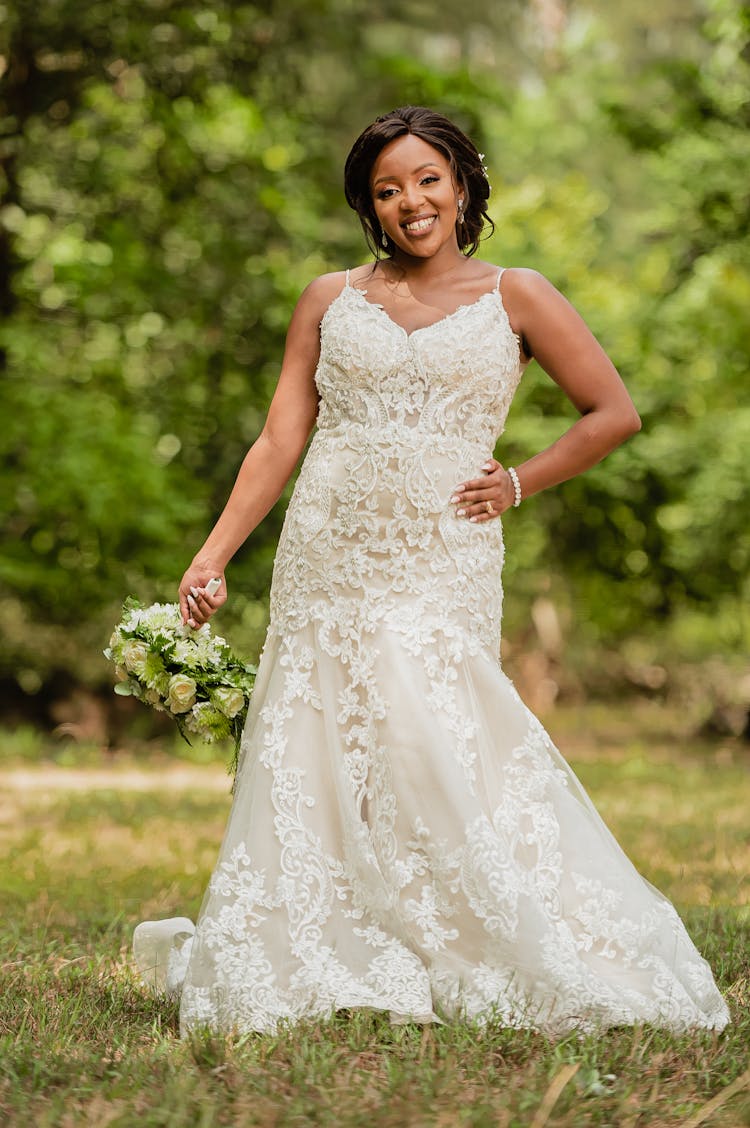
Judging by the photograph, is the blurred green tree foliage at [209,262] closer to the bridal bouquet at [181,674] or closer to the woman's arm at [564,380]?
the bridal bouquet at [181,674]

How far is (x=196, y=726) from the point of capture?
427 cm

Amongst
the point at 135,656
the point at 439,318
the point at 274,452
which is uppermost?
the point at 439,318

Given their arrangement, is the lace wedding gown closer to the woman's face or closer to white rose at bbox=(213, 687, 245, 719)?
white rose at bbox=(213, 687, 245, 719)

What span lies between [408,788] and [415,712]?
0.68ft

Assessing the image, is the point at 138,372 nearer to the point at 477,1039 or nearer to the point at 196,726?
the point at 196,726

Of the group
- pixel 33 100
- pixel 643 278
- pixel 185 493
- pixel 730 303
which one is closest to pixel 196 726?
pixel 185 493

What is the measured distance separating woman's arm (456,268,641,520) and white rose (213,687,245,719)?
883mm

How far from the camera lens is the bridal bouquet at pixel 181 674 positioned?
4.25 m

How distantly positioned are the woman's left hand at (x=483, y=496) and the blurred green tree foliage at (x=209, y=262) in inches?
357

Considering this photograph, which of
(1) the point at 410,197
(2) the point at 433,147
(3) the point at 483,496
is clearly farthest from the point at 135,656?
(2) the point at 433,147

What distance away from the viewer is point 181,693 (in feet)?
13.8

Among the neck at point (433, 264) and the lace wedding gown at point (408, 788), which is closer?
the lace wedding gown at point (408, 788)

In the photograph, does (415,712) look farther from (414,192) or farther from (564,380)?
(414,192)

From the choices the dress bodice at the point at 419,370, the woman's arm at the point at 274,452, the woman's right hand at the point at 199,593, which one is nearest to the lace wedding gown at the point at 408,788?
the dress bodice at the point at 419,370
